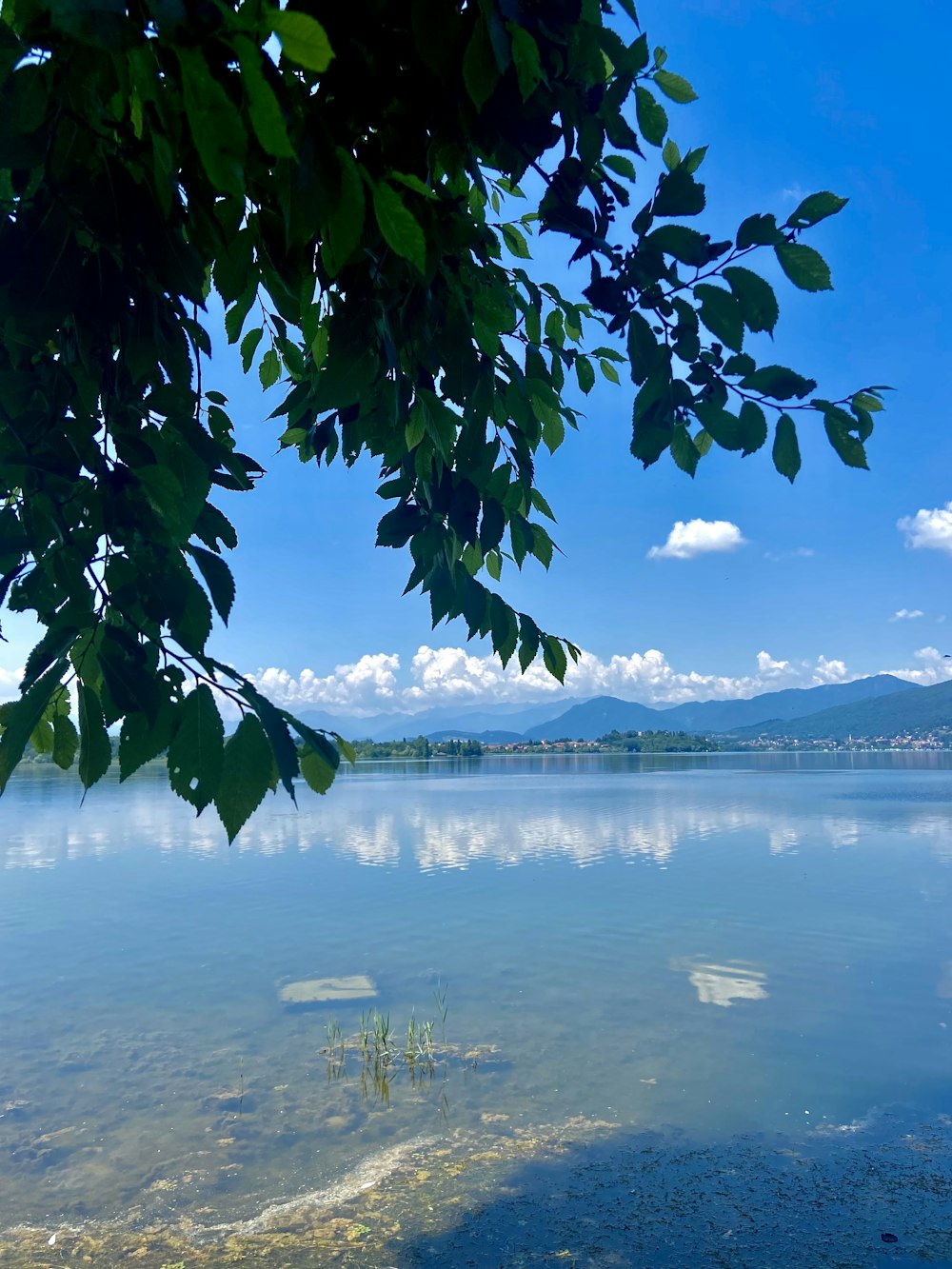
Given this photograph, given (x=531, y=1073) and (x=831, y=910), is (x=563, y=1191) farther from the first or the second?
(x=831, y=910)

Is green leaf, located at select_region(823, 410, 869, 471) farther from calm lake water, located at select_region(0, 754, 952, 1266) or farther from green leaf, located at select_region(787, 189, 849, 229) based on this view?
calm lake water, located at select_region(0, 754, 952, 1266)

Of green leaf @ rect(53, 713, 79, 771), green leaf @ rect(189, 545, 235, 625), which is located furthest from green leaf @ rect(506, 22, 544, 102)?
green leaf @ rect(53, 713, 79, 771)

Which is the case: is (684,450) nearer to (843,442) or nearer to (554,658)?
(843,442)

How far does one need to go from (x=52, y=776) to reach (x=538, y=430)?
160296mm

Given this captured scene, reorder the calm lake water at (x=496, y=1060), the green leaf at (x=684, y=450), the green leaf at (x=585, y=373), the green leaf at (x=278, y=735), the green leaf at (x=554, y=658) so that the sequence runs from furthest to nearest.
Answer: the calm lake water at (x=496, y=1060) < the green leaf at (x=585, y=373) < the green leaf at (x=554, y=658) < the green leaf at (x=684, y=450) < the green leaf at (x=278, y=735)

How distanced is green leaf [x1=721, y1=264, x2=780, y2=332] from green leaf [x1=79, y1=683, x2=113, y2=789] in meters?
2.03

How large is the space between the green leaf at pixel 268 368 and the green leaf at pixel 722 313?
2.83 meters

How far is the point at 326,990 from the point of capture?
20562mm

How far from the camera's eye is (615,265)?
277 centimetres

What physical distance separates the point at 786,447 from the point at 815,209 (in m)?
0.65

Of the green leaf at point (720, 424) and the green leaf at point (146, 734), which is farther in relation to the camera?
the green leaf at point (720, 424)

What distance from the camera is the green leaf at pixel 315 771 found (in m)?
2.60

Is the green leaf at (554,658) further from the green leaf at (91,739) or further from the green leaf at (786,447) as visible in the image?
the green leaf at (91,739)

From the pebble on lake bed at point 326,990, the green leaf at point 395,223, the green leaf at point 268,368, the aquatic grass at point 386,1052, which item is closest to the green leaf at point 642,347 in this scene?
the green leaf at point 395,223
